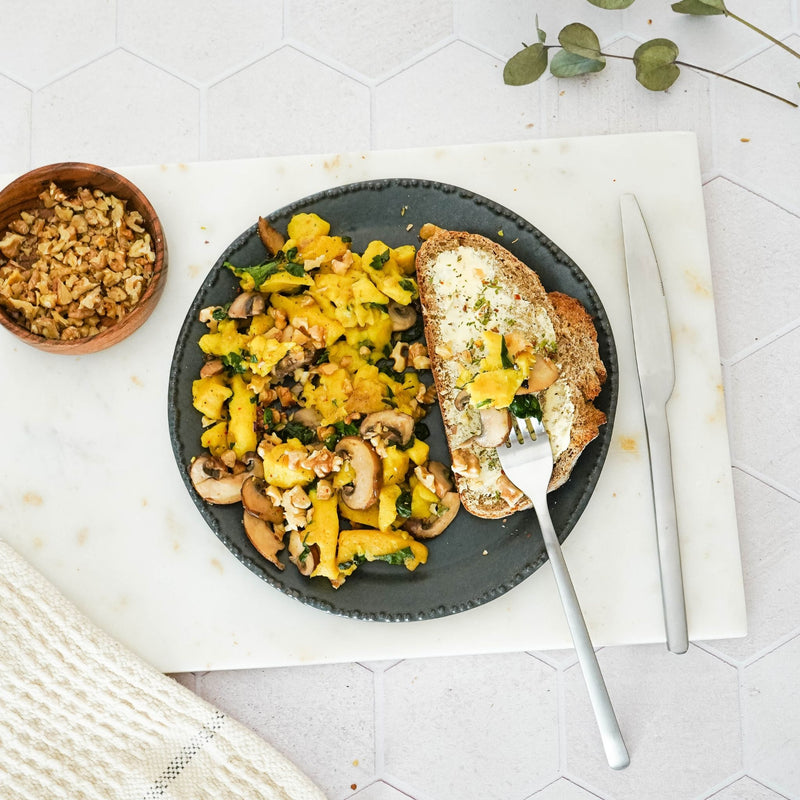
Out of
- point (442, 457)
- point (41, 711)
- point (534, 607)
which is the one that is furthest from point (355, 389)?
point (41, 711)

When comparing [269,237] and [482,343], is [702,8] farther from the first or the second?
[269,237]

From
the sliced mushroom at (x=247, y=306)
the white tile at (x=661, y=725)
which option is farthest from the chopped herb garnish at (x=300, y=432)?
the white tile at (x=661, y=725)

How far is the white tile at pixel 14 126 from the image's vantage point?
2402mm

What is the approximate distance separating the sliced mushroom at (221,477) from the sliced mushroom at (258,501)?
3 cm

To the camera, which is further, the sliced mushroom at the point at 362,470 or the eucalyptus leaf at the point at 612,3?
the eucalyptus leaf at the point at 612,3

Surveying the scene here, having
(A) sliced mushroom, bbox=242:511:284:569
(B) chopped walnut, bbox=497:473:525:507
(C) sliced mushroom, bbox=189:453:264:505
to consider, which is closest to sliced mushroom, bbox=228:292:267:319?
(C) sliced mushroom, bbox=189:453:264:505

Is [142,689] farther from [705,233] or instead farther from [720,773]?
[705,233]

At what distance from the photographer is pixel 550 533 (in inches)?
76.5

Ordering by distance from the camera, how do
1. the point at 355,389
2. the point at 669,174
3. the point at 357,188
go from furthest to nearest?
the point at 669,174, the point at 357,188, the point at 355,389

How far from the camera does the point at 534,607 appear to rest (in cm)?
216

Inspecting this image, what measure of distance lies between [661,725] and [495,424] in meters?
1.08

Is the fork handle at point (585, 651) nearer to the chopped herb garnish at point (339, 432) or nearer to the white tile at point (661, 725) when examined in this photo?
the white tile at point (661, 725)

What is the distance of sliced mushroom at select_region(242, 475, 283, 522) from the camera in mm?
1949

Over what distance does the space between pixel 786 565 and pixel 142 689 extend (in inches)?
74.5
